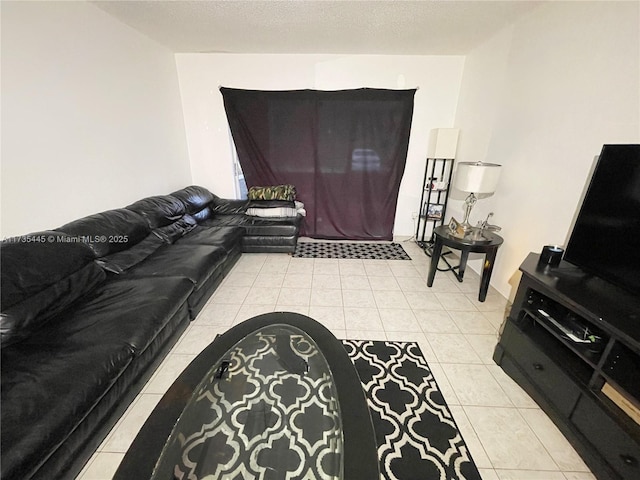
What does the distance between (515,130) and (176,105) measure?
3887 millimetres

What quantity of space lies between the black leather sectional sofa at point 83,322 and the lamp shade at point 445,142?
277 cm

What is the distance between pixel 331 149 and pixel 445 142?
4.70ft

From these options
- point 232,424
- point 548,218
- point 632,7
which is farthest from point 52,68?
point 548,218

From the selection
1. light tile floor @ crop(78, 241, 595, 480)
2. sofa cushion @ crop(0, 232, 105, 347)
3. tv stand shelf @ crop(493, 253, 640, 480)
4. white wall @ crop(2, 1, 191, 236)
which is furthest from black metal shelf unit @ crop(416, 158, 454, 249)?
sofa cushion @ crop(0, 232, 105, 347)

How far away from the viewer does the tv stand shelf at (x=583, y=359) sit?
104 centimetres

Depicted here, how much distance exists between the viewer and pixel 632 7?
56.5 inches

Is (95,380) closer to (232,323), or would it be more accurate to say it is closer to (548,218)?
(232,323)

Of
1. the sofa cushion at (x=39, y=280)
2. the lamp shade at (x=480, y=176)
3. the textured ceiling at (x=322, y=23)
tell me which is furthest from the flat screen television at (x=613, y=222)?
the sofa cushion at (x=39, y=280)

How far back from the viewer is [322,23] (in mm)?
2393

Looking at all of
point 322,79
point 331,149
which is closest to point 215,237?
point 331,149

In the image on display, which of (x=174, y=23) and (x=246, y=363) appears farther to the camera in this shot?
(x=174, y=23)

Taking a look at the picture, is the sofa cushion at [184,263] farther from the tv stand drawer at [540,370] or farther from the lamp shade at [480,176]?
the lamp shade at [480,176]

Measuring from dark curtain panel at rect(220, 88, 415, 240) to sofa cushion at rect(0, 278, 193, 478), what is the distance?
2392mm

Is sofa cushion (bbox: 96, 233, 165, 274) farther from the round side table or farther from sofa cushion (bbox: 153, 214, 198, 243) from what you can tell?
the round side table
